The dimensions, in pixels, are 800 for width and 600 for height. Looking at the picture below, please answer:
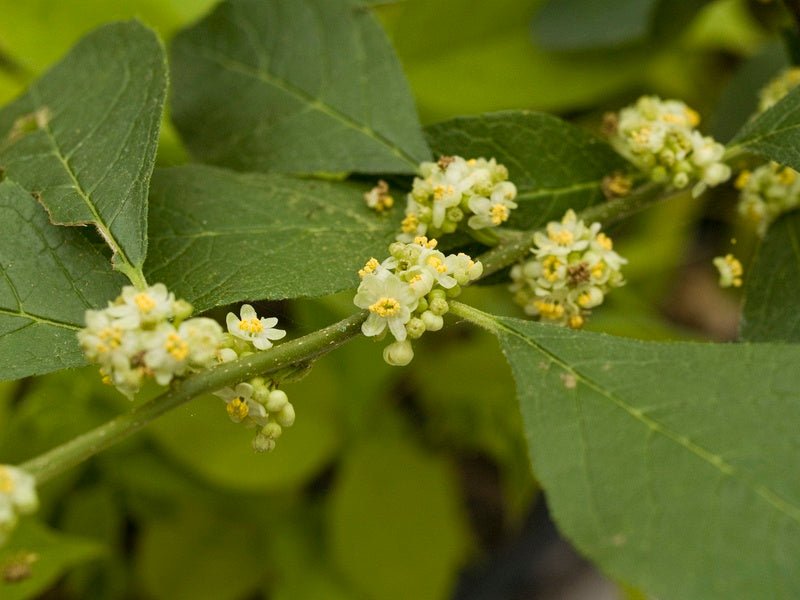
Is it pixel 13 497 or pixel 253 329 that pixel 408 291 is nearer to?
pixel 253 329

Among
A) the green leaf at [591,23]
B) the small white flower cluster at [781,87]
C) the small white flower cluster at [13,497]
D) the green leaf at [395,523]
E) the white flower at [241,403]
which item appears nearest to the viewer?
the small white flower cluster at [13,497]

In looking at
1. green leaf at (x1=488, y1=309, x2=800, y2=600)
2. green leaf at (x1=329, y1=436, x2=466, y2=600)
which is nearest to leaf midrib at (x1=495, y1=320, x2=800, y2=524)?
green leaf at (x1=488, y1=309, x2=800, y2=600)

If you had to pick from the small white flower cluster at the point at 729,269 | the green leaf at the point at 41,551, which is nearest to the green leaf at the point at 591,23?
the small white flower cluster at the point at 729,269

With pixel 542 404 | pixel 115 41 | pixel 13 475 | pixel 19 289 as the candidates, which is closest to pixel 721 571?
pixel 542 404

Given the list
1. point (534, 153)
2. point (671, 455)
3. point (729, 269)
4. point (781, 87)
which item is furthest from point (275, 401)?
point (781, 87)

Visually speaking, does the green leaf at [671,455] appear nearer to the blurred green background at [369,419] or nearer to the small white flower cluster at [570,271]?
the small white flower cluster at [570,271]

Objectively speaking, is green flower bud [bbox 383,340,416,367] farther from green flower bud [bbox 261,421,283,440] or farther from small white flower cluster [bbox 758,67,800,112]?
small white flower cluster [bbox 758,67,800,112]
